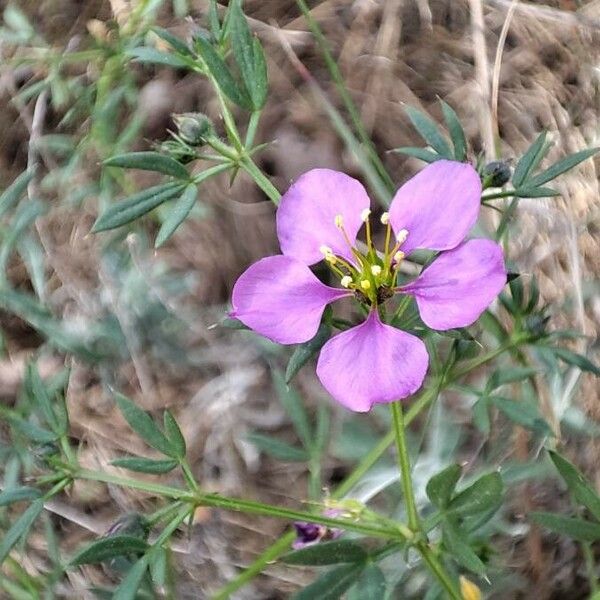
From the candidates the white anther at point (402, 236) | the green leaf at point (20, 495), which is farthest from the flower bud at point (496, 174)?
the green leaf at point (20, 495)

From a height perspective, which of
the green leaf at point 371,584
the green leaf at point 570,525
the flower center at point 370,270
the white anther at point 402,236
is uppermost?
the white anther at point 402,236

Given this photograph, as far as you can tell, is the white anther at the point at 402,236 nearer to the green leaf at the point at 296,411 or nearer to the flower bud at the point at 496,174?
the flower bud at the point at 496,174

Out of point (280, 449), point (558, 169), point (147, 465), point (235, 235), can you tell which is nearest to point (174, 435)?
point (147, 465)

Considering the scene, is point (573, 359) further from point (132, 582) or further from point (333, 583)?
point (132, 582)

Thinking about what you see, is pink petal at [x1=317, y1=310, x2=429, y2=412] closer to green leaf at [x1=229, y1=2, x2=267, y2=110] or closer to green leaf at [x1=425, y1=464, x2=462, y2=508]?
green leaf at [x1=425, y1=464, x2=462, y2=508]

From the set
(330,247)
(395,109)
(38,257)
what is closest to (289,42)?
(395,109)

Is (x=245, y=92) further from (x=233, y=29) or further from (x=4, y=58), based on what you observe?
(x=4, y=58)
